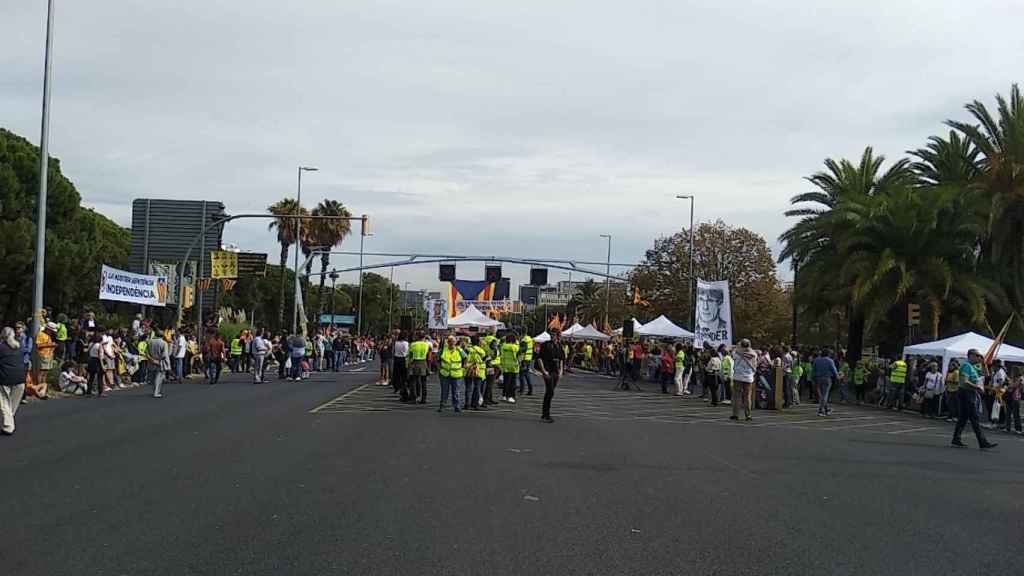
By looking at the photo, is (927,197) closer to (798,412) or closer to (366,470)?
(798,412)

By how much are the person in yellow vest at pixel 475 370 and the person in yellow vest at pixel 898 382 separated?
554 inches

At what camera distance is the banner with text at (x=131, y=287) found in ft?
109

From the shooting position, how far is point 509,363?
23.1 metres

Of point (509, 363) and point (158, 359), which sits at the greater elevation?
point (509, 363)

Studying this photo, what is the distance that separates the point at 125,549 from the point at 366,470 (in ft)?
14.5

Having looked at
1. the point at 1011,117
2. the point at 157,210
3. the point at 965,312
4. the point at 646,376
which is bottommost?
the point at 646,376

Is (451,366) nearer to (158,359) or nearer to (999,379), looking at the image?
(158,359)

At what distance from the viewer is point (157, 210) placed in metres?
42.6

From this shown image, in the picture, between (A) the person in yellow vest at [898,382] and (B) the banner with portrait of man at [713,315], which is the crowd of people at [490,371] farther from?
(B) the banner with portrait of man at [713,315]

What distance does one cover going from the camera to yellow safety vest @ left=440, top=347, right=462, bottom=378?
19.9 meters

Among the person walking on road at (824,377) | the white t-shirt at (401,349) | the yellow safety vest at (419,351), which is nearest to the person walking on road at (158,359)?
the white t-shirt at (401,349)

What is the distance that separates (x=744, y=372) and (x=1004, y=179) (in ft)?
63.5

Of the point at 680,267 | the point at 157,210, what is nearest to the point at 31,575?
the point at 157,210

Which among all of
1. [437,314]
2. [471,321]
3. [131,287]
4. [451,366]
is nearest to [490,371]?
[451,366]
